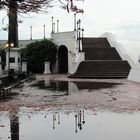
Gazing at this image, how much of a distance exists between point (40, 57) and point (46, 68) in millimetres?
2521

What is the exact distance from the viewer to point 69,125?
37.9 ft

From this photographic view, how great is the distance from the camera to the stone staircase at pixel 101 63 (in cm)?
4148

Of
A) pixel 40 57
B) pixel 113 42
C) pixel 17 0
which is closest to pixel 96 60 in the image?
pixel 113 42

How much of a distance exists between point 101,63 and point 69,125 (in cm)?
3390

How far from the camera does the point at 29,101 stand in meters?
18.3

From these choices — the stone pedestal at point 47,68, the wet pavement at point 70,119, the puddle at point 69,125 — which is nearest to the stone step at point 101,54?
the stone pedestal at point 47,68

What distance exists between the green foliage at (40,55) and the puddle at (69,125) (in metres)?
41.6

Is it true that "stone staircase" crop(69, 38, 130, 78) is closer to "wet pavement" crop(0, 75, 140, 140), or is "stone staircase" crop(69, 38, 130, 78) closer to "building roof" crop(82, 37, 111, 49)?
"building roof" crop(82, 37, 111, 49)

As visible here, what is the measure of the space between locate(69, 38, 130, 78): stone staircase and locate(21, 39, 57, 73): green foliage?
4.35 m

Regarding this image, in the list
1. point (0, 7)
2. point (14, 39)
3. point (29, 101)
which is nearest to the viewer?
point (0, 7)

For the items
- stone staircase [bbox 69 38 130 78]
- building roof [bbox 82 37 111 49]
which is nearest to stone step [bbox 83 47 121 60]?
stone staircase [bbox 69 38 130 78]

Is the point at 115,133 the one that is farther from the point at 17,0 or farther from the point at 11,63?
the point at 11,63

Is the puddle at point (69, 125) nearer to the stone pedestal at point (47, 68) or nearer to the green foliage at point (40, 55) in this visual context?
the stone pedestal at point (47, 68)

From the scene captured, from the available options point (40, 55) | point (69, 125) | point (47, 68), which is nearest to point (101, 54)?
point (47, 68)
